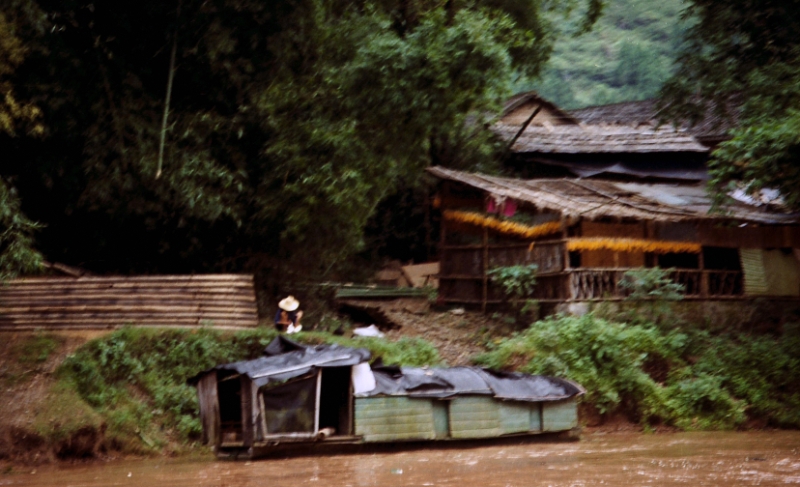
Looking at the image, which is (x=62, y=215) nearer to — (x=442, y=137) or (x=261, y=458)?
(x=261, y=458)

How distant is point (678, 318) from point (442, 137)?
8.72 m

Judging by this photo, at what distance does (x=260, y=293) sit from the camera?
706 inches

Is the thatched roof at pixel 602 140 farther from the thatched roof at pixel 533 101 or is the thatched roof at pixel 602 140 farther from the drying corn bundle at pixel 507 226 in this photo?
the drying corn bundle at pixel 507 226

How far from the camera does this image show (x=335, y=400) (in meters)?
14.1

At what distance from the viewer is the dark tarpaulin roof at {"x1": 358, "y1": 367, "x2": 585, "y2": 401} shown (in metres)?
13.6

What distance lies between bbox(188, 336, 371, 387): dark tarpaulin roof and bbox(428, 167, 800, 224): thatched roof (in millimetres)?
6382

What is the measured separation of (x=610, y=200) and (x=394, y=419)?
8.66m

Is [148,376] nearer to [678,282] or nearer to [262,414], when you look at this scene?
[262,414]

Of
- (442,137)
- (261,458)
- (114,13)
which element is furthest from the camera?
(442,137)

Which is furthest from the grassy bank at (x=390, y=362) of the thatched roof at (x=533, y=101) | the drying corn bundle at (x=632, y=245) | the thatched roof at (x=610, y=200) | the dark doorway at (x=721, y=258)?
the thatched roof at (x=533, y=101)

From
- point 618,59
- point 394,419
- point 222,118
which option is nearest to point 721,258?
point 394,419

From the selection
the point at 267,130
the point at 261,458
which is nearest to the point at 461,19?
the point at 267,130

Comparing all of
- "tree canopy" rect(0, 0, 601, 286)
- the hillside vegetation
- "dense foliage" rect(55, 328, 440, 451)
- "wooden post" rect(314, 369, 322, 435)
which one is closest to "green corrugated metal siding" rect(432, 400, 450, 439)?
"wooden post" rect(314, 369, 322, 435)

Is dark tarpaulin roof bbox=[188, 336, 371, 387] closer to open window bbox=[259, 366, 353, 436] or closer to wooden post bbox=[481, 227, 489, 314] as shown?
open window bbox=[259, 366, 353, 436]
